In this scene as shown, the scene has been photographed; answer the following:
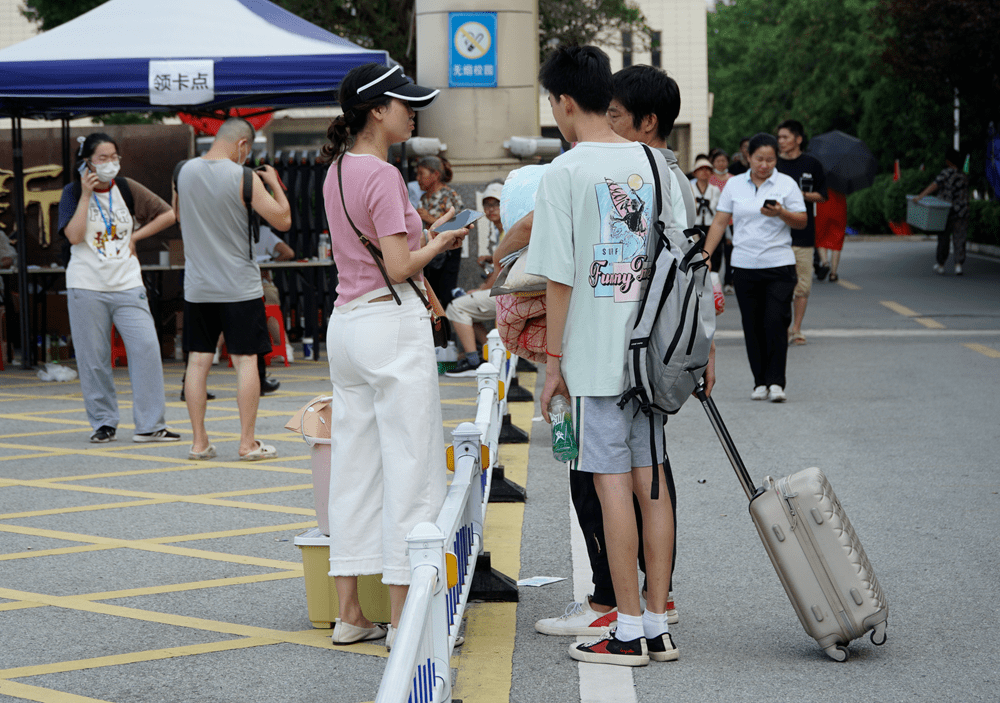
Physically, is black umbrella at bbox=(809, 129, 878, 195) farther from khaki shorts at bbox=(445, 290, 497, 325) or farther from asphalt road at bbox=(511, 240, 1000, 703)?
khaki shorts at bbox=(445, 290, 497, 325)

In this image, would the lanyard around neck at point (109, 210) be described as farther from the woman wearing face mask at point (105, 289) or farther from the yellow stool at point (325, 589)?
the yellow stool at point (325, 589)

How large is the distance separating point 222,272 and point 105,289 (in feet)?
4.00

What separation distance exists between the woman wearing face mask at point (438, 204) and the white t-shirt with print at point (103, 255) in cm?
350

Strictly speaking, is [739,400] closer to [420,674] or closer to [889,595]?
[889,595]

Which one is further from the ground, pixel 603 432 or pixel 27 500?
pixel 603 432

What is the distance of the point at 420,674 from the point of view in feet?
9.23

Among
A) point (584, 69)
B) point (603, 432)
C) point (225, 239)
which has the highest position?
point (584, 69)

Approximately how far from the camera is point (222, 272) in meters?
7.35

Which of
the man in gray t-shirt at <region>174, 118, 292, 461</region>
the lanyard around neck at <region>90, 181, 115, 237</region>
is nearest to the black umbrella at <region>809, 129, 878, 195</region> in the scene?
the lanyard around neck at <region>90, 181, 115, 237</region>

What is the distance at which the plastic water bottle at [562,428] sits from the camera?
12.9 feet

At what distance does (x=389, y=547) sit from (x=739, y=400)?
5.90 metres

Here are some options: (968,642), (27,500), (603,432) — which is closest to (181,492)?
(27,500)

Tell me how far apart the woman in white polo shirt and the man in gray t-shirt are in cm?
353

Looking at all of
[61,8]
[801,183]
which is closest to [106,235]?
[801,183]
